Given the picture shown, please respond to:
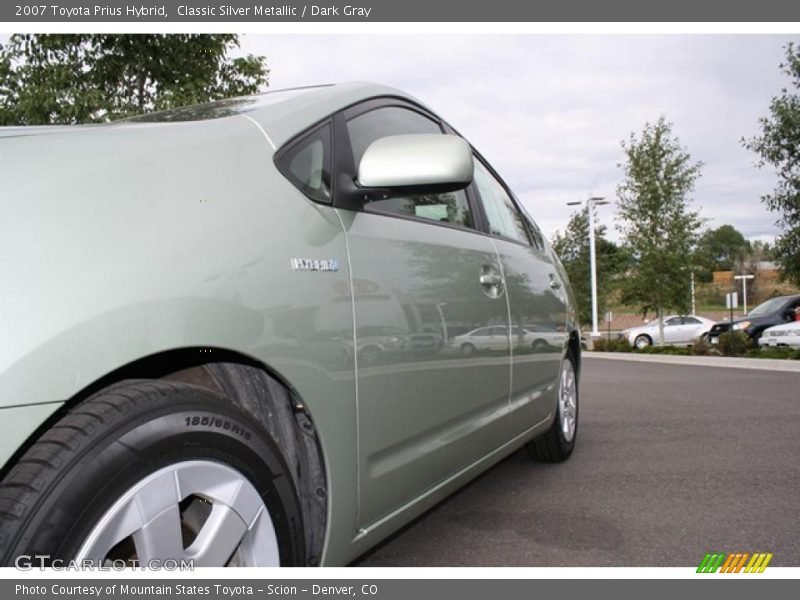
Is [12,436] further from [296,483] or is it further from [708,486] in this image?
[708,486]

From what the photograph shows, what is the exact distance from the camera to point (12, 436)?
3.74ft

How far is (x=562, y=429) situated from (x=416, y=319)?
7.89 feet

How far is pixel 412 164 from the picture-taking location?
1.92m

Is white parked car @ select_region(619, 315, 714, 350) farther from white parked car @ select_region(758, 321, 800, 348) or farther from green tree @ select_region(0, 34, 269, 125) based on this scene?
green tree @ select_region(0, 34, 269, 125)

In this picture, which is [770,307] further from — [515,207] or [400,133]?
[400,133]

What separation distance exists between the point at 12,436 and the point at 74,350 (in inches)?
6.7

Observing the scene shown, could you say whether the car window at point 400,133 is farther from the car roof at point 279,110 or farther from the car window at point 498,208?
the car window at point 498,208

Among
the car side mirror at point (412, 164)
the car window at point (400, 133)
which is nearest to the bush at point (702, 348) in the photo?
the car window at point (400, 133)

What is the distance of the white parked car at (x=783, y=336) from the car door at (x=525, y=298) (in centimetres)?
1400

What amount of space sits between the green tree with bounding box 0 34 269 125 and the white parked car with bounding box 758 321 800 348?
45.3 ft

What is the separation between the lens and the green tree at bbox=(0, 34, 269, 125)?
7633 millimetres

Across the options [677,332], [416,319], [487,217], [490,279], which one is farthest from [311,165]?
[677,332]

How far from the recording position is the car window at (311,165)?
1824mm

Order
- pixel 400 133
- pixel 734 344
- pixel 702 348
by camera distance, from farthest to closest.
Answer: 1. pixel 702 348
2. pixel 734 344
3. pixel 400 133
